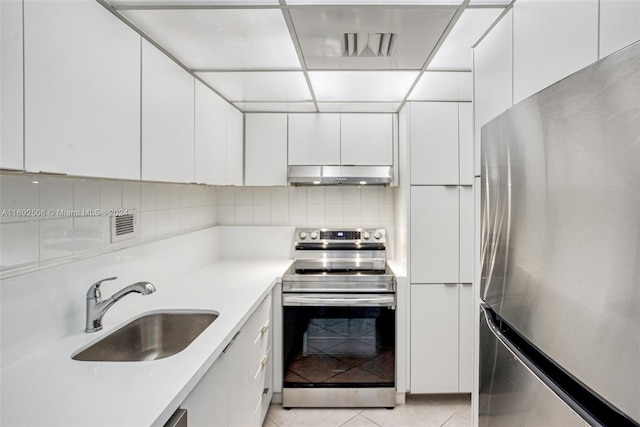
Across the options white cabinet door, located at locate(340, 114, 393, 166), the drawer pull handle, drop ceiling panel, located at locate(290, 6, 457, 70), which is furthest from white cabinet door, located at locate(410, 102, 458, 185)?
the drawer pull handle

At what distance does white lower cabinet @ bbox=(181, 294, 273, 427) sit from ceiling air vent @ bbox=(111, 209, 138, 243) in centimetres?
73

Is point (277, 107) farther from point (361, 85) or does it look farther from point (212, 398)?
point (212, 398)

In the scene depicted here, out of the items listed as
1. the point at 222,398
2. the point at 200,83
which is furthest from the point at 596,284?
the point at 200,83

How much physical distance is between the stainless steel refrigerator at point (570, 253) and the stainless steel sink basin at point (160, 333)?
1237mm

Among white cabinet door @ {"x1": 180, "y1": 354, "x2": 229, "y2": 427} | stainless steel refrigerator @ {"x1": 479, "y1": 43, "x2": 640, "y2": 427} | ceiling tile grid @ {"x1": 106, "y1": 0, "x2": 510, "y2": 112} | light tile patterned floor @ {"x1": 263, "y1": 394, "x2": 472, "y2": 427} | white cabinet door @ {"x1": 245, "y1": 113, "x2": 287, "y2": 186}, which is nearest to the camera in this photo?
stainless steel refrigerator @ {"x1": 479, "y1": 43, "x2": 640, "y2": 427}

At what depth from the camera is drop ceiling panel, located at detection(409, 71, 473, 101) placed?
2.02 meters

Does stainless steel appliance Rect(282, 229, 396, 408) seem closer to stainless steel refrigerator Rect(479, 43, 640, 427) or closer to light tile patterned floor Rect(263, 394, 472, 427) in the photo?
light tile patterned floor Rect(263, 394, 472, 427)

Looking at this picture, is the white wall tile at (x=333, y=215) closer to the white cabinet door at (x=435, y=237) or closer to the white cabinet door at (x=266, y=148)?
the white cabinet door at (x=266, y=148)

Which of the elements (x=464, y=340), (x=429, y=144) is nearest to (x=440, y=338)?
(x=464, y=340)

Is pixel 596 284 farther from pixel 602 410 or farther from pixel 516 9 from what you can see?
pixel 516 9

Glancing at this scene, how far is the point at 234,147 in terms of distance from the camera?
2.67 meters

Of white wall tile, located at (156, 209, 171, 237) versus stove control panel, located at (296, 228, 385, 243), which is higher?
white wall tile, located at (156, 209, 171, 237)

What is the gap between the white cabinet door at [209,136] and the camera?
6.68 ft

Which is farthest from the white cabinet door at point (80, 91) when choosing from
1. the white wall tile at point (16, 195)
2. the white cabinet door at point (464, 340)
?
the white cabinet door at point (464, 340)
